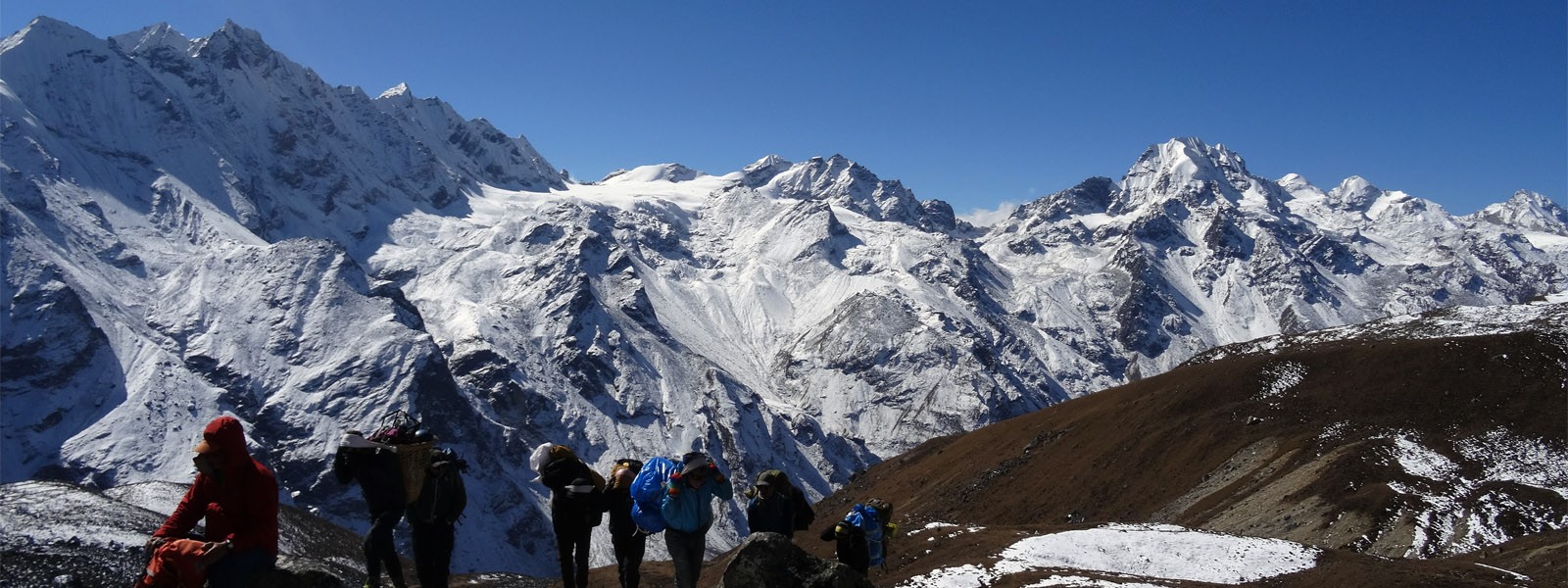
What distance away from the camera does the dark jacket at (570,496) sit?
50.0 ft

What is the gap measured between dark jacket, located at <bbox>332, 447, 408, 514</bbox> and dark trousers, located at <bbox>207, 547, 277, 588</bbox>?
3.84 m

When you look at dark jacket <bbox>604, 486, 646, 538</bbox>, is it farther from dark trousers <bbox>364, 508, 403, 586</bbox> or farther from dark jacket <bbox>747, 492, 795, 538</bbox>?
dark trousers <bbox>364, 508, 403, 586</bbox>

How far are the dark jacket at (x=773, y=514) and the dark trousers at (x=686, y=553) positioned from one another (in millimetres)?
1057

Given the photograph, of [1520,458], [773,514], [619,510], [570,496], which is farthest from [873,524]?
[1520,458]

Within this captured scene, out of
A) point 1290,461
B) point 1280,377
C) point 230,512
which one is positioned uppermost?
point 1280,377

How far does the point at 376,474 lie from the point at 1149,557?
1010 inches

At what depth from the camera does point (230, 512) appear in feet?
33.7

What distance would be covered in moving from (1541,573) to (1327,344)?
46.9m

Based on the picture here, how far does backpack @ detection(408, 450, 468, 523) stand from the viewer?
14773 millimetres

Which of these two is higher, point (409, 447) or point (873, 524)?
point (409, 447)

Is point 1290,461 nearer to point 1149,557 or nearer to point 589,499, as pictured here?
point 1149,557

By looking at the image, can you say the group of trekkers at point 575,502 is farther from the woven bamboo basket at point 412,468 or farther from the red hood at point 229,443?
the red hood at point 229,443

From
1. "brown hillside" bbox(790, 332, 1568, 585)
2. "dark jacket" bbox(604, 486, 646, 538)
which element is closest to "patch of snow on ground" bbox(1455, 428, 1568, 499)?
"brown hillside" bbox(790, 332, 1568, 585)

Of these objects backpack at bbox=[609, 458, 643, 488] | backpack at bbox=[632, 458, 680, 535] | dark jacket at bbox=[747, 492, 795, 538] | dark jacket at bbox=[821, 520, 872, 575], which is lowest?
dark jacket at bbox=[821, 520, 872, 575]
